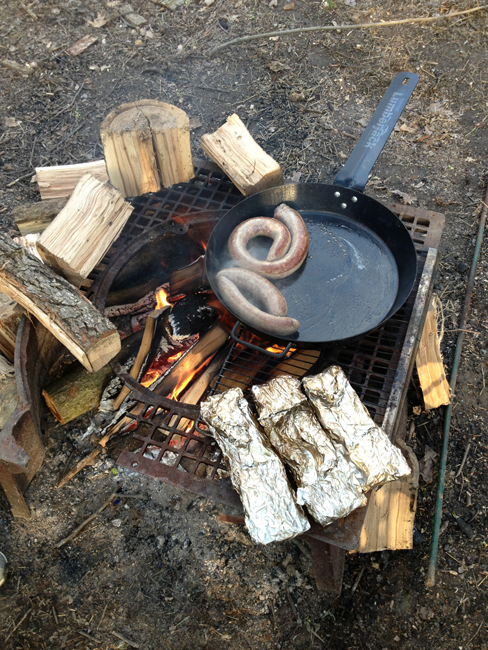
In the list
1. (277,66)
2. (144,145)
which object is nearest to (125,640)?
(144,145)

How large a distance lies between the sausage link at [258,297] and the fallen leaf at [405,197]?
232cm

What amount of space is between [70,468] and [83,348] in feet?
3.21

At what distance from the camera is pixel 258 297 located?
2691mm

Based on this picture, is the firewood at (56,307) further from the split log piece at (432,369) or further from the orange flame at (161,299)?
the split log piece at (432,369)

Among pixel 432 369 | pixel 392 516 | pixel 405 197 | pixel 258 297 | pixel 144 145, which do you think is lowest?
pixel 392 516

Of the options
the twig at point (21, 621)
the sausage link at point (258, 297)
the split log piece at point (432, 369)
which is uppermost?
the sausage link at point (258, 297)

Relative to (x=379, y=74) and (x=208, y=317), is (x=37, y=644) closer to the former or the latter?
(x=208, y=317)

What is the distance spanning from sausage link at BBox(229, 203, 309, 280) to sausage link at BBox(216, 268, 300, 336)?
0.36 ft

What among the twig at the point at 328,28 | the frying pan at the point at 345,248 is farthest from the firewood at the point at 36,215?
the twig at the point at 328,28

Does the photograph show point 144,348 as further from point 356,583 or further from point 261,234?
point 356,583

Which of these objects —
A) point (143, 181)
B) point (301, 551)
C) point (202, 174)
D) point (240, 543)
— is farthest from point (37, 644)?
point (202, 174)

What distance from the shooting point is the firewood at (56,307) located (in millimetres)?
2475

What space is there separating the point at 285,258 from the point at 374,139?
3.76 feet

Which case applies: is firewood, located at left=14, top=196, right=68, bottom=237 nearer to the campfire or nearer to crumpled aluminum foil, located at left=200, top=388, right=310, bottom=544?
the campfire
